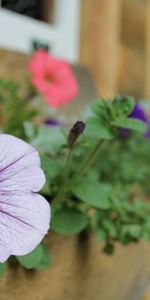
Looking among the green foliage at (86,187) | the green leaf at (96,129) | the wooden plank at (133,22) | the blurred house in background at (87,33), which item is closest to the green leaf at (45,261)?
the green foliage at (86,187)

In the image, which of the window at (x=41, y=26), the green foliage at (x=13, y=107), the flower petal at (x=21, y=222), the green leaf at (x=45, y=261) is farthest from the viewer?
the window at (x=41, y=26)

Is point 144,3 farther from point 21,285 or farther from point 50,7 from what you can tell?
point 21,285

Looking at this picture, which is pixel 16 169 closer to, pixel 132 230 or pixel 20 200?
pixel 20 200

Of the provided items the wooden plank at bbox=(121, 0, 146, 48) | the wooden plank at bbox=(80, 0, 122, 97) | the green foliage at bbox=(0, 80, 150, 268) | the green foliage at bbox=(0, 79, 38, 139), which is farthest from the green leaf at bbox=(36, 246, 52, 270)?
the wooden plank at bbox=(121, 0, 146, 48)

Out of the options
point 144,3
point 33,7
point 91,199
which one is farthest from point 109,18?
point 91,199

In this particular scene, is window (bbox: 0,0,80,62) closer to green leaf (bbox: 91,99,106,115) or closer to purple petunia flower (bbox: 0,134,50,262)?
green leaf (bbox: 91,99,106,115)

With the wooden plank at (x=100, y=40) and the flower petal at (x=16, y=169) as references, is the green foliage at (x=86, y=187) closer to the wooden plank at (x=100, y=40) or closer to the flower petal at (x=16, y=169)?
the flower petal at (x=16, y=169)

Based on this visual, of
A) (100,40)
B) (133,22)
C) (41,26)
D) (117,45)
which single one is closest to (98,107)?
(41,26)
